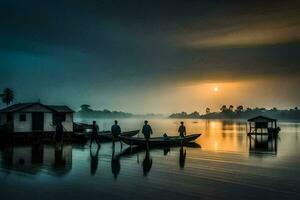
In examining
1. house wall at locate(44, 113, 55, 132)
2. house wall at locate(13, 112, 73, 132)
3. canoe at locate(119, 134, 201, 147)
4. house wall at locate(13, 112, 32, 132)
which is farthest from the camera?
house wall at locate(44, 113, 55, 132)

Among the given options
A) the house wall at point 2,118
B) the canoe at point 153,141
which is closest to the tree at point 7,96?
the house wall at point 2,118

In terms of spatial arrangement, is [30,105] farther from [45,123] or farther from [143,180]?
[143,180]

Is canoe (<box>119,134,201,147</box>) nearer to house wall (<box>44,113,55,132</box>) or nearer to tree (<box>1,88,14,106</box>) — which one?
house wall (<box>44,113,55,132</box>)

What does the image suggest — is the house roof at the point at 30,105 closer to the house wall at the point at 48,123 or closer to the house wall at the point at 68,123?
the house wall at the point at 68,123

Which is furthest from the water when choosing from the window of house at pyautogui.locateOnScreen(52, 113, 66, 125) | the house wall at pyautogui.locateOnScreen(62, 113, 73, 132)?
the house wall at pyautogui.locateOnScreen(62, 113, 73, 132)

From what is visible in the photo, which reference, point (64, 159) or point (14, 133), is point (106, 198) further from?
point (14, 133)

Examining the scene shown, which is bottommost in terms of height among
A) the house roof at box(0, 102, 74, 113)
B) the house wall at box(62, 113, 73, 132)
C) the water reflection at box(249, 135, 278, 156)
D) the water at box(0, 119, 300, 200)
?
the water reflection at box(249, 135, 278, 156)

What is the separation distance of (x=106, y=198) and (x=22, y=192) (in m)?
3.41

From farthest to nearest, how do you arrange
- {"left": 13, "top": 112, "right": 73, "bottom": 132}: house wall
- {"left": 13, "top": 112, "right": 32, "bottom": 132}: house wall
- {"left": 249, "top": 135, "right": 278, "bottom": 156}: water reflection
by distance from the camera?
1. {"left": 13, "top": 112, "right": 73, "bottom": 132}: house wall
2. {"left": 13, "top": 112, "right": 32, "bottom": 132}: house wall
3. {"left": 249, "top": 135, "right": 278, "bottom": 156}: water reflection

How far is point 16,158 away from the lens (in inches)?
906

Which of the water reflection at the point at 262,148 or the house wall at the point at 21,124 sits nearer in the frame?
the water reflection at the point at 262,148

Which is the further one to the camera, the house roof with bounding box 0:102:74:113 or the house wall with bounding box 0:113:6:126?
the house wall with bounding box 0:113:6:126

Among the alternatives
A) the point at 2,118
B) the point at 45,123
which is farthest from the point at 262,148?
the point at 2,118

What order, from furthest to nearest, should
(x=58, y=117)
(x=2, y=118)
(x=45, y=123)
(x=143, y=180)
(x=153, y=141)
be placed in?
(x=58, y=117) < (x=2, y=118) < (x=45, y=123) < (x=153, y=141) < (x=143, y=180)
